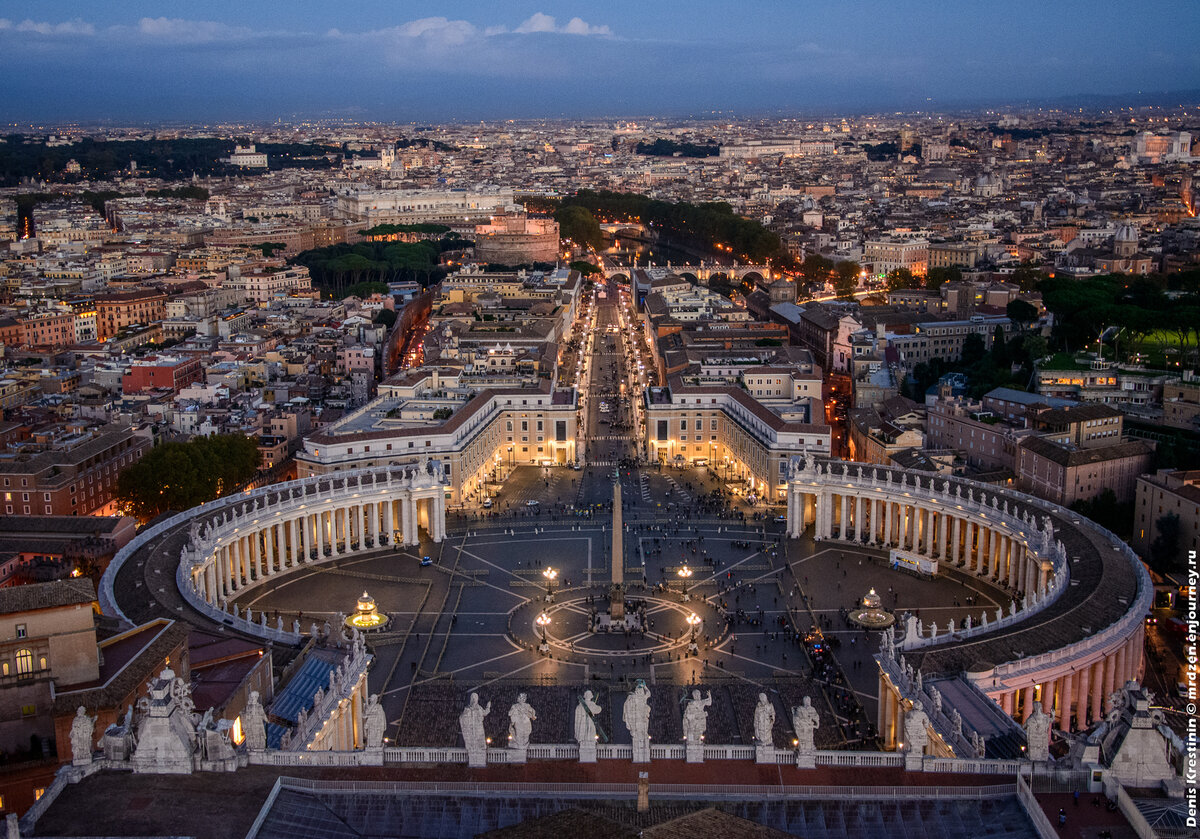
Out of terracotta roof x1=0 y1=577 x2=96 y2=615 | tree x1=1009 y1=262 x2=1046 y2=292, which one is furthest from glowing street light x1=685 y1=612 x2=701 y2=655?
tree x1=1009 y1=262 x2=1046 y2=292

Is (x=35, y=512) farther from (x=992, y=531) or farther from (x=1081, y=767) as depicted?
(x=1081, y=767)

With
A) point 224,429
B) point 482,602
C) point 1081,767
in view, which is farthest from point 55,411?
point 1081,767

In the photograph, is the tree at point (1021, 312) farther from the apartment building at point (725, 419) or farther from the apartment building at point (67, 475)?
the apartment building at point (67, 475)

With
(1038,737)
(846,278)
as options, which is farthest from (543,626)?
(846,278)

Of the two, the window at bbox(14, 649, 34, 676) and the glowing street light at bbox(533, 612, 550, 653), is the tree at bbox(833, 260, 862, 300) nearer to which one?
the glowing street light at bbox(533, 612, 550, 653)

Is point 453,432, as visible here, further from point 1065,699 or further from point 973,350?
point 973,350
